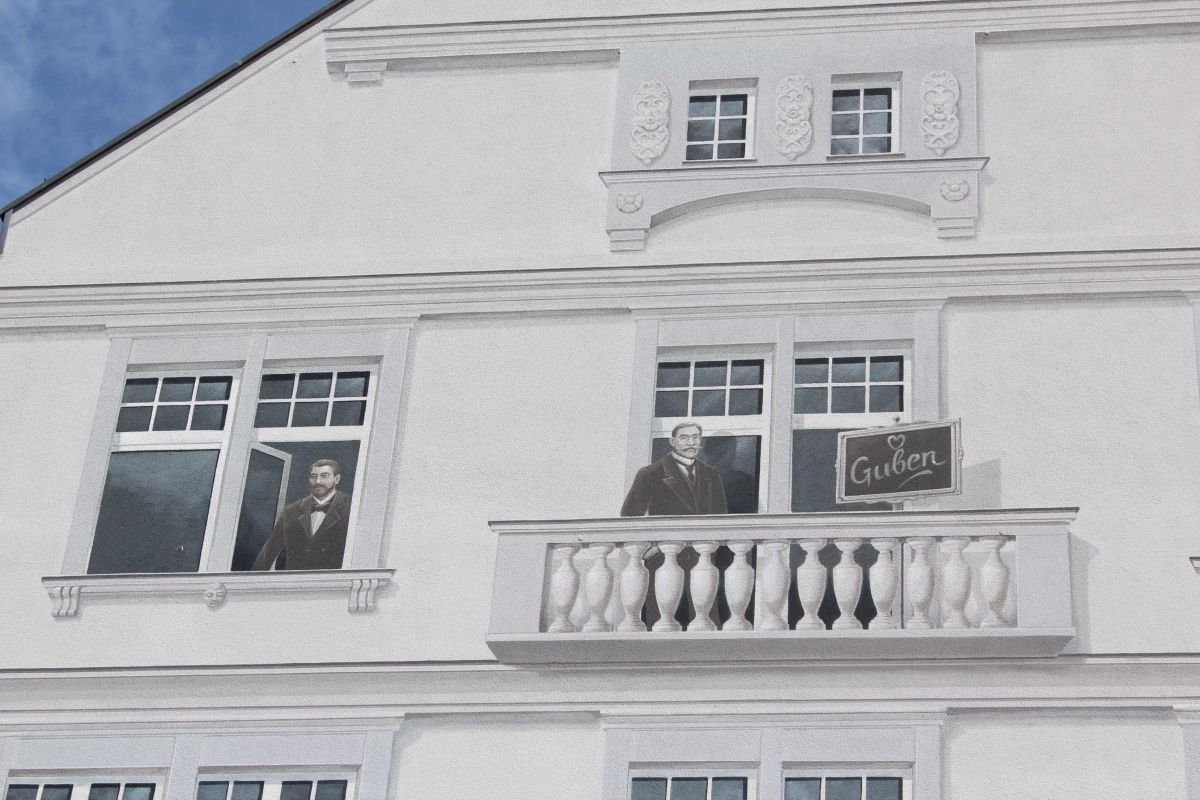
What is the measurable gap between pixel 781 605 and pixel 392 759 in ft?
9.20

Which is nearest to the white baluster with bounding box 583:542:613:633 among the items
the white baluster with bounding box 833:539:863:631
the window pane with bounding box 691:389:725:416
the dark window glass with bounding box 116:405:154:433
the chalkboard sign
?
the white baluster with bounding box 833:539:863:631

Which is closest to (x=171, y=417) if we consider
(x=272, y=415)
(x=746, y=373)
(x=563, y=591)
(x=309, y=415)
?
(x=272, y=415)

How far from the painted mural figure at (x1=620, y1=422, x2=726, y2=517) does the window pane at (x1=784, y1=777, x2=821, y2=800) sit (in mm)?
2101

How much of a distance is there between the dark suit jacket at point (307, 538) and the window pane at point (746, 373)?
298cm

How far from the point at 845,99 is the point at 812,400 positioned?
274 centimetres

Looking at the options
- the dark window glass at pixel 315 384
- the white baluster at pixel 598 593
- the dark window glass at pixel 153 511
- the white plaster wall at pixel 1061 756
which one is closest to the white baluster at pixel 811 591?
the white plaster wall at pixel 1061 756

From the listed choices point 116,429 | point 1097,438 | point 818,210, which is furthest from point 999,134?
point 116,429

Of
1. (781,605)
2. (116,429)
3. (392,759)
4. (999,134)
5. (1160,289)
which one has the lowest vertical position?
(392,759)

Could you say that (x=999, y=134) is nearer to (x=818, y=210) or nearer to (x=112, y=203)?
(x=818, y=210)

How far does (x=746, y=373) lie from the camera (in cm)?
1683

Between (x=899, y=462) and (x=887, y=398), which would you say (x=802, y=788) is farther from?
(x=887, y=398)

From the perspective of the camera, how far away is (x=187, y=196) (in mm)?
18266

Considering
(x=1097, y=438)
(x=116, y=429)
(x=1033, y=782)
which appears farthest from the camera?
(x=116, y=429)

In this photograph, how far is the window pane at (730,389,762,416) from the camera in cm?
1666
